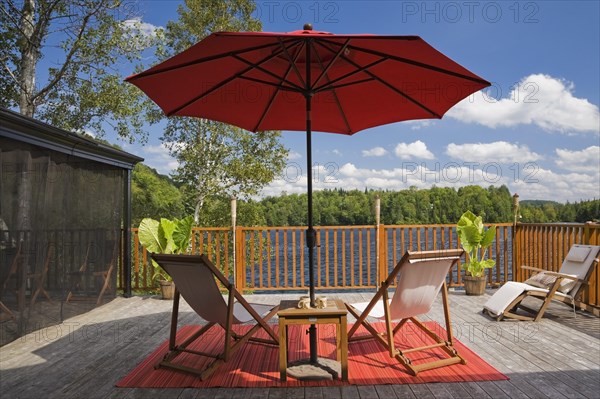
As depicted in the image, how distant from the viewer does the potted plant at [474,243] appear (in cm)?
639

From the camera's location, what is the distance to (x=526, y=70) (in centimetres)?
2736

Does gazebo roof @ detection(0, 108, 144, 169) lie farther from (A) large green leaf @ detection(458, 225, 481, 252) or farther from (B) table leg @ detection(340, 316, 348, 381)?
(A) large green leaf @ detection(458, 225, 481, 252)

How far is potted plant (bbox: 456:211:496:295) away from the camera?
6.39 metres

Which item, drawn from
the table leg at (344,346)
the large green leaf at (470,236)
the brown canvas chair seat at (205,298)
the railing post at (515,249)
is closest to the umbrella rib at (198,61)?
the brown canvas chair seat at (205,298)

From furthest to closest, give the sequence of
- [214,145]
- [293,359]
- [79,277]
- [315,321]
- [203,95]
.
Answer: [214,145] → [79,277] → [203,95] → [293,359] → [315,321]

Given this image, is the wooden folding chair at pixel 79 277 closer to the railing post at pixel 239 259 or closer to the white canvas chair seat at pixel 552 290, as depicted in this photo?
the railing post at pixel 239 259

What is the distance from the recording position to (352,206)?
1373 cm

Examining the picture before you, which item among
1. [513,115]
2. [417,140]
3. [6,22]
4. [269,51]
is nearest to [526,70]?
[417,140]

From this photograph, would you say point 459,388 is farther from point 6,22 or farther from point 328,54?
point 6,22

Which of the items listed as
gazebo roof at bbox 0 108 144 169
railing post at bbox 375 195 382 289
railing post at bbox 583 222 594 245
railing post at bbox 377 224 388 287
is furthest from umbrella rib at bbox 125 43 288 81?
railing post at bbox 583 222 594 245

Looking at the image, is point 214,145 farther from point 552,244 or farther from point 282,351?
point 282,351

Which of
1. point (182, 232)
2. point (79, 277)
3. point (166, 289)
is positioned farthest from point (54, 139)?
point (166, 289)

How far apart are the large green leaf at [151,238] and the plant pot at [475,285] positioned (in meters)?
4.21

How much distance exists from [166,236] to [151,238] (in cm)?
22
